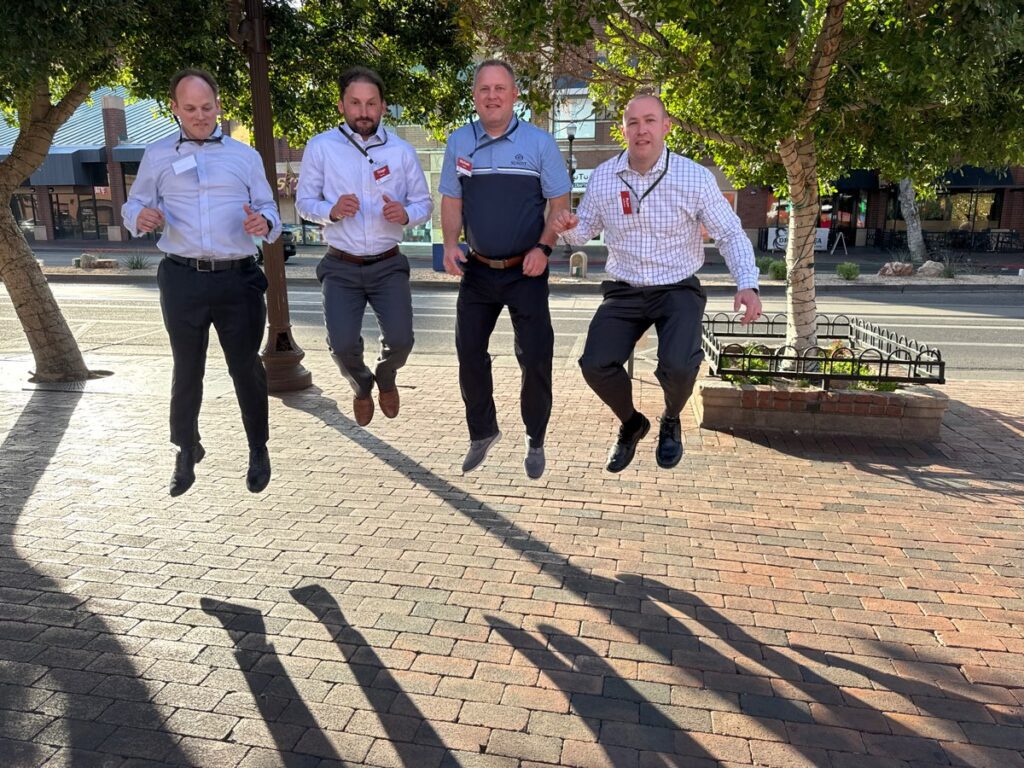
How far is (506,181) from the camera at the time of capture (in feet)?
13.4

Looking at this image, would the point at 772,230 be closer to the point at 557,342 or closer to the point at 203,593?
the point at 557,342

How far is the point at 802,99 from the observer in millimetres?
6016

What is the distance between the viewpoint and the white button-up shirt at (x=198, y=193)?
13.3 ft

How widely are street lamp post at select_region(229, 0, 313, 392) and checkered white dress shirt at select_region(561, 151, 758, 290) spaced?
11.8 feet

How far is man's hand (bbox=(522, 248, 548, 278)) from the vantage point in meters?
4.00

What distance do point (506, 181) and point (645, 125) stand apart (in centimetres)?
75

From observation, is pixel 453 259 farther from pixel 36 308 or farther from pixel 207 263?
pixel 36 308

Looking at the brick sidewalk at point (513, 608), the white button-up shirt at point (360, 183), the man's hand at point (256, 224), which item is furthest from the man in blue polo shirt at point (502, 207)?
the brick sidewalk at point (513, 608)

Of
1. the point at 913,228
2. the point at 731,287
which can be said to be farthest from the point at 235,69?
the point at 913,228

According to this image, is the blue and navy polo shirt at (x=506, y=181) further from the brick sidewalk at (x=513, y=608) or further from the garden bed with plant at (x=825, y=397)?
the garden bed with plant at (x=825, y=397)

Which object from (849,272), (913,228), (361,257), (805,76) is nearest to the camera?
(361,257)

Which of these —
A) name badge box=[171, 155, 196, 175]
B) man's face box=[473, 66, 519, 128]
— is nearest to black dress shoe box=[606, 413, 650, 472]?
man's face box=[473, 66, 519, 128]

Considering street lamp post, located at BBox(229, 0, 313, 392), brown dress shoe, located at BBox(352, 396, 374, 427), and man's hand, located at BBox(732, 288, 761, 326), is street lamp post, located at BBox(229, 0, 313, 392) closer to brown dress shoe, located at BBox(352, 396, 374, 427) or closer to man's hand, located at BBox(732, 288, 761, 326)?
brown dress shoe, located at BBox(352, 396, 374, 427)

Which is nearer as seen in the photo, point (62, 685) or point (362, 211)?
point (62, 685)
